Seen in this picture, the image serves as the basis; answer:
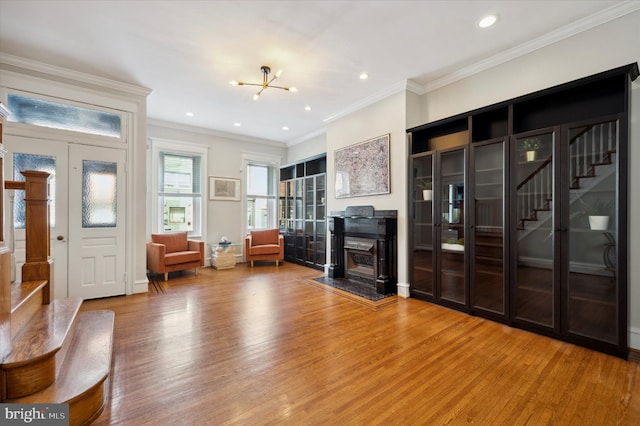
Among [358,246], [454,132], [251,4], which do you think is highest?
[251,4]

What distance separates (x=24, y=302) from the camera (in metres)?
2.03

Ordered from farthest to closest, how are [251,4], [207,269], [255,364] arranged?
1. [207,269]
2. [251,4]
3. [255,364]

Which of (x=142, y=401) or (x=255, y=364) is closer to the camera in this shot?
(x=142, y=401)

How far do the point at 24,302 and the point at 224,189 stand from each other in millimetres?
4708

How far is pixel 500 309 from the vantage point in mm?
3045

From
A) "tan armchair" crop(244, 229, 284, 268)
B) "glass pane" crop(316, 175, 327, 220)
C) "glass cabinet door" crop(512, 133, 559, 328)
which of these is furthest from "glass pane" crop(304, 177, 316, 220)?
"glass cabinet door" crop(512, 133, 559, 328)

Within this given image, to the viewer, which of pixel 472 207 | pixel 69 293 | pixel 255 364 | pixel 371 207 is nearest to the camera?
pixel 255 364

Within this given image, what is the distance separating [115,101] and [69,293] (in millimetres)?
2820

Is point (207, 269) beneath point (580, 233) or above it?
beneath

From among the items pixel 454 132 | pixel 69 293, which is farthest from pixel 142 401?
pixel 454 132

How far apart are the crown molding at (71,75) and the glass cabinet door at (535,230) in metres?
5.22

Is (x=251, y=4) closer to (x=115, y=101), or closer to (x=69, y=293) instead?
(x=115, y=101)

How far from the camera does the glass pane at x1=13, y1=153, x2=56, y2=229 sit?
3434 millimetres

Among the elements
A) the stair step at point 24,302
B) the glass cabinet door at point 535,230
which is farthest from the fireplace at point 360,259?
the stair step at point 24,302
